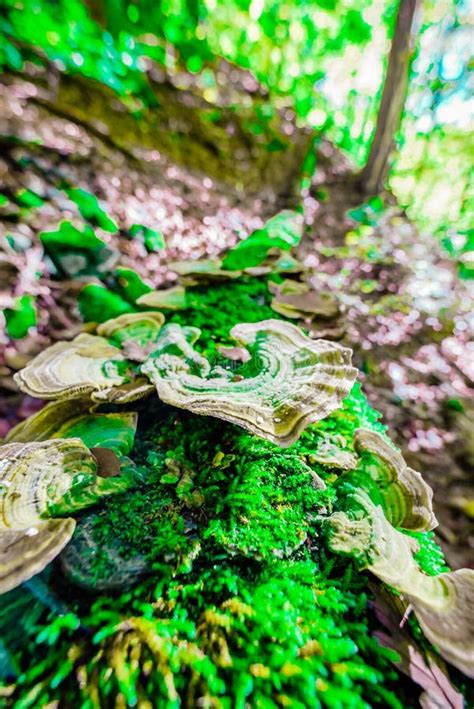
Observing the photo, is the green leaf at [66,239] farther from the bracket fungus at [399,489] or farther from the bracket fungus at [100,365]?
the bracket fungus at [399,489]

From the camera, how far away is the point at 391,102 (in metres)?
6.28

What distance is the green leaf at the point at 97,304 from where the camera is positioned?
108 inches

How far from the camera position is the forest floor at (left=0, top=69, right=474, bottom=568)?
292cm

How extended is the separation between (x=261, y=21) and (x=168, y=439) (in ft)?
28.1

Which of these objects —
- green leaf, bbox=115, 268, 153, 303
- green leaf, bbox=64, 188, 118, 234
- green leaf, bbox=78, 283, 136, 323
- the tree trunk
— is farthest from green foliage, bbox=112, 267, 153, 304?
the tree trunk

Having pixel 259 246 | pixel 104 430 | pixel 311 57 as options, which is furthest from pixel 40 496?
pixel 311 57

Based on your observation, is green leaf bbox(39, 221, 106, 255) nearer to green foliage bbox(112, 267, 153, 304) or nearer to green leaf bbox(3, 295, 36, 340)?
green foliage bbox(112, 267, 153, 304)

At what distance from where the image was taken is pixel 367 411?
2586 millimetres

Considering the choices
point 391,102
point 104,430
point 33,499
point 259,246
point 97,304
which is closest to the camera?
point 33,499

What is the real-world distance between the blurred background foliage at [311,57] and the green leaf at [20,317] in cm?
326

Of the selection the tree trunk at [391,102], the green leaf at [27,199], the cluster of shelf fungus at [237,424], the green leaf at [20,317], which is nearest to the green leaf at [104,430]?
the cluster of shelf fungus at [237,424]

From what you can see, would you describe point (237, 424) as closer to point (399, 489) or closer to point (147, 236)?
point (399, 489)

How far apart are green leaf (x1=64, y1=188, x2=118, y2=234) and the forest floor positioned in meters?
0.11

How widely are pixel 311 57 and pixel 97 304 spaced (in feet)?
26.5
